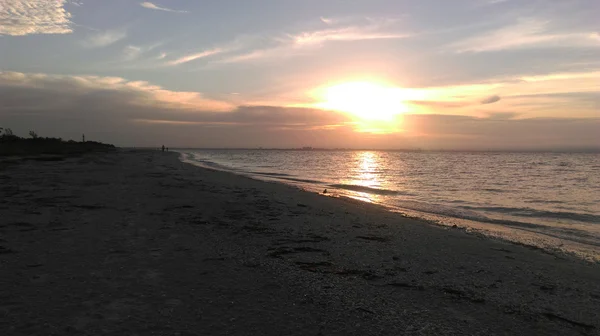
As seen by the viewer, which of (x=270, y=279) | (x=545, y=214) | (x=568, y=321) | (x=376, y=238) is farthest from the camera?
(x=545, y=214)

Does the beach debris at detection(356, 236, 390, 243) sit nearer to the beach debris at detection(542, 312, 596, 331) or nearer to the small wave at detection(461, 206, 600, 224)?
the beach debris at detection(542, 312, 596, 331)

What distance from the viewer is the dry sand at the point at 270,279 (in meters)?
4.84

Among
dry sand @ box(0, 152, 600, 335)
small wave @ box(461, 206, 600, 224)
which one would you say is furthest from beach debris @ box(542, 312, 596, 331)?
small wave @ box(461, 206, 600, 224)

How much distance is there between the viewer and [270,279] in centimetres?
654

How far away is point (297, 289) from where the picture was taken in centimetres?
609

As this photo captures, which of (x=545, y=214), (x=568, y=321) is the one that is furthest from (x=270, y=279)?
(x=545, y=214)

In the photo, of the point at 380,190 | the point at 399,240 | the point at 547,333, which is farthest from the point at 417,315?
the point at 380,190

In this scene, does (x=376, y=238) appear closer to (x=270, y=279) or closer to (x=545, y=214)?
(x=270, y=279)

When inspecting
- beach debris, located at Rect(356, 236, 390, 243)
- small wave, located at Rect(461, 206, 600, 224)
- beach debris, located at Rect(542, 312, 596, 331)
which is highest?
beach debris, located at Rect(356, 236, 390, 243)

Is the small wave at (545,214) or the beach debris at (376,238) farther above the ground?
the beach debris at (376,238)

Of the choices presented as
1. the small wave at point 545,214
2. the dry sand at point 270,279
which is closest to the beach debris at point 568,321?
the dry sand at point 270,279

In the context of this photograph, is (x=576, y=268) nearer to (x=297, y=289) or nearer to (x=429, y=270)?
(x=429, y=270)

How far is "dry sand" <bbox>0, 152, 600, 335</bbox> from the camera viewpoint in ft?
15.9

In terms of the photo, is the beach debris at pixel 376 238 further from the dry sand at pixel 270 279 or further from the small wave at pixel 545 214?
the small wave at pixel 545 214
